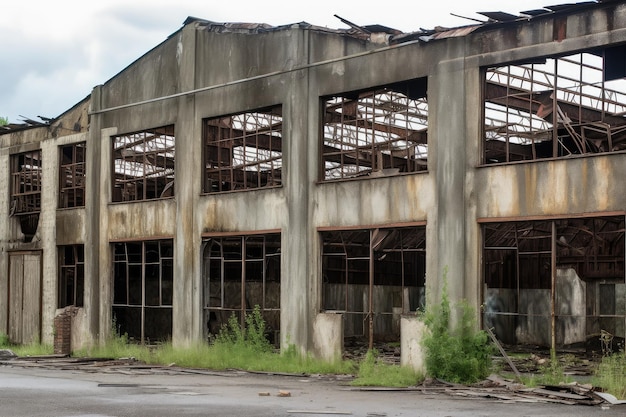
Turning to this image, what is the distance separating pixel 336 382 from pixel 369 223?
3.69 m

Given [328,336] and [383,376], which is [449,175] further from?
[328,336]

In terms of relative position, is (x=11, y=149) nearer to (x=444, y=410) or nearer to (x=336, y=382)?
(x=336, y=382)

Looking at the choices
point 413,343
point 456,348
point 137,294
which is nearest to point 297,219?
point 413,343

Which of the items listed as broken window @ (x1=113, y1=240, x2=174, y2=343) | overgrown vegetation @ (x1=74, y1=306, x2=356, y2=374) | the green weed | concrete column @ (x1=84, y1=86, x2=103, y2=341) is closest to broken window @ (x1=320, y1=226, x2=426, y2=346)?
broken window @ (x1=113, y1=240, x2=174, y2=343)

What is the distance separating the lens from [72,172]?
96.1 feet

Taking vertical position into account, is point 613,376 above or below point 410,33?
below

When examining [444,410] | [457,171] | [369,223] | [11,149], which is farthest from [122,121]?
[444,410]

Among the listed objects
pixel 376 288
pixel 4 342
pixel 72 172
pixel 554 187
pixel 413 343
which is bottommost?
pixel 4 342

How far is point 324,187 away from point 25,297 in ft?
41.7

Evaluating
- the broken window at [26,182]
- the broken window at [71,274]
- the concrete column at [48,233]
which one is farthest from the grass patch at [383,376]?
the broken window at [26,182]

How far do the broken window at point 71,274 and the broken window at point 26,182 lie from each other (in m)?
2.28

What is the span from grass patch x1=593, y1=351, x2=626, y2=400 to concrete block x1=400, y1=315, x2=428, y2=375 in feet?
12.0

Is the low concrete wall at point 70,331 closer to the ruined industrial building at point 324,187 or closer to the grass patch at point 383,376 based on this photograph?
the ruined industrial building at point 324,187

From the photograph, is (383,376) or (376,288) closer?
(383,376)
